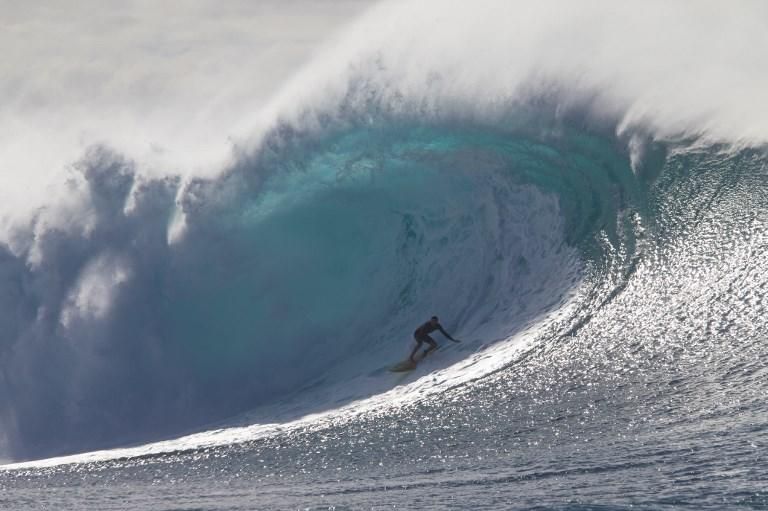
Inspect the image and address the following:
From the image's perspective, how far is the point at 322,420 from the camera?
12.4 m

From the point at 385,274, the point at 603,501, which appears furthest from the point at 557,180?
the point at 603,501

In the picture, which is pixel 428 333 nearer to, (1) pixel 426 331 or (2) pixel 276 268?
(1) pixel 426 331

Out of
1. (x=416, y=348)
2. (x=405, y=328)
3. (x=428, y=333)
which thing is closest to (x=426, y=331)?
(x=428, y=333)

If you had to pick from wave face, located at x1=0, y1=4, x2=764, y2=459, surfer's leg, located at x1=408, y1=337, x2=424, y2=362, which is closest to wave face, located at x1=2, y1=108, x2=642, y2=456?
wave face, located at x1=0, y1=4, x2=764, y2=459

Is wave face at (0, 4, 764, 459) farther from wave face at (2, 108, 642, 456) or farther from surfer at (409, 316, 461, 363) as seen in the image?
surfer at (409, 316, 461, 363)

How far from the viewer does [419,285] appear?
53.5 ft

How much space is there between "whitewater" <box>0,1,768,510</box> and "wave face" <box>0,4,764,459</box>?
0.14ft

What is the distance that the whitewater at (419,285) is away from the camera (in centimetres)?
976

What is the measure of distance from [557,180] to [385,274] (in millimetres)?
3297

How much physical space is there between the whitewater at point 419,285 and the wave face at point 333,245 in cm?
4

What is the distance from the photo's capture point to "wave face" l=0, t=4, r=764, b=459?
15.1m

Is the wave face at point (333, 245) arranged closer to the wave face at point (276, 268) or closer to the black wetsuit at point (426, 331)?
the wave face at point (276, 268)

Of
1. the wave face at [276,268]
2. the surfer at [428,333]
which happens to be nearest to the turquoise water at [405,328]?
the wave face at [276,268]

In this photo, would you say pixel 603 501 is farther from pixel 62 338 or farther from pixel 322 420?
pixel 62 338
